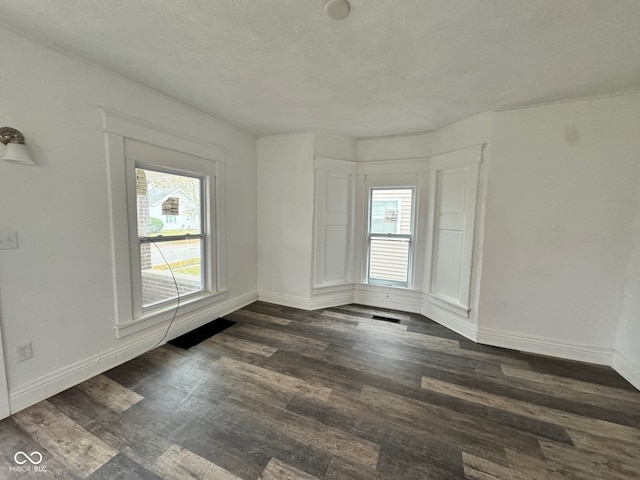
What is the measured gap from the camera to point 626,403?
1974mm

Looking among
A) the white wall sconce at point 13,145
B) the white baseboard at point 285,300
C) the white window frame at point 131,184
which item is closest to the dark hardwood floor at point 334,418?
the white window frame at point 131,184

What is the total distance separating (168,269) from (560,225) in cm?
413

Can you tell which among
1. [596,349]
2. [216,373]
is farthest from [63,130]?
[596,349]

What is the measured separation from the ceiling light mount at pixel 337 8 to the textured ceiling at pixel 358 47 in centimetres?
4

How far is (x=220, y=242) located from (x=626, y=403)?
164 inches

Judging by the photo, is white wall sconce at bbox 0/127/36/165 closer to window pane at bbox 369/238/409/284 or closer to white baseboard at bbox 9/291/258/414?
white baseboard at bbox 9/291/258/414

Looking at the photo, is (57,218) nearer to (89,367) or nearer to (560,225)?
(89,367)

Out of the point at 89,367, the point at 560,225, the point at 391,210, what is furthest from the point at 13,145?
the point at 560,225

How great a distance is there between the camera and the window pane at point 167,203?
2473mm

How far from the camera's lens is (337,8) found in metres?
1.39

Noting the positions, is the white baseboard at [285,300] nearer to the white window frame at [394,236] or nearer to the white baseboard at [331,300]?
the white baseboard at [331,300]

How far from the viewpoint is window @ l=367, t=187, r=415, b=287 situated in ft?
12.4

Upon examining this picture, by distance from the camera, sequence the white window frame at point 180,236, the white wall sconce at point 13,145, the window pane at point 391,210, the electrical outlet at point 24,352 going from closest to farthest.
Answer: the white wall sconce at point 13,145, the electrical outlet at point 24,352, the white window frame at point 180,236, the window pane at point 391,210

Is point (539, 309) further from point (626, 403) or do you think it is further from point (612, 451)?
point (612, 451)
